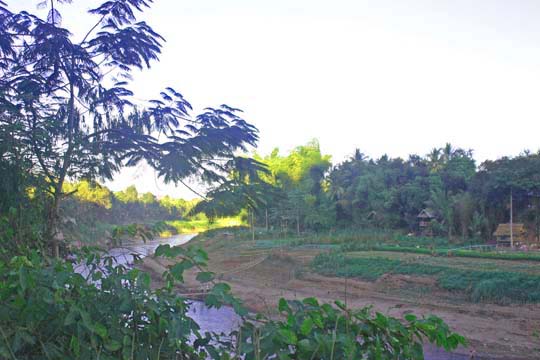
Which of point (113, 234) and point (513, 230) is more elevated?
point (113, 234)

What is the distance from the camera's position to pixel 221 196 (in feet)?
10.5

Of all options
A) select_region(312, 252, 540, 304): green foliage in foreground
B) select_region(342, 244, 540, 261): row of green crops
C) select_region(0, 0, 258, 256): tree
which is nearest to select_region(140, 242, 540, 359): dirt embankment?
select_region(312, 252, 540, 304): green foliage in foreground

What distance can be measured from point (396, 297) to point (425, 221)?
17.5 m

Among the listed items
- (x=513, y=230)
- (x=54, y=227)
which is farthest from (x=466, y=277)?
(x=54, y=227)

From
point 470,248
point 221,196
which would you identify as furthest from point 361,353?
point 470,248

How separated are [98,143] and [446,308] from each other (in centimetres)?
1762

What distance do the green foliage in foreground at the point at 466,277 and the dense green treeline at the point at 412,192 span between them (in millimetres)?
4722

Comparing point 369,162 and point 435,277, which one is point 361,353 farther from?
point 369,162

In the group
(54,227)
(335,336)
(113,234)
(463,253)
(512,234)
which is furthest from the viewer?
(512,234)

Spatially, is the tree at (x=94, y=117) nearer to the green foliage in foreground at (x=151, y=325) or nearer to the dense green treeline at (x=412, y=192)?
the green foliage in foreground at (x=151, y=325)

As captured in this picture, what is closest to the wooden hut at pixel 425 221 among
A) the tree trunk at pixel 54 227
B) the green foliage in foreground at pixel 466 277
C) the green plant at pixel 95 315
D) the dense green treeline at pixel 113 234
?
the green foliage in foreground at pixel 466 277

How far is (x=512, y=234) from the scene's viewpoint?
2998cm

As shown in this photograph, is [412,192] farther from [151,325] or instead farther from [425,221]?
[151,325]

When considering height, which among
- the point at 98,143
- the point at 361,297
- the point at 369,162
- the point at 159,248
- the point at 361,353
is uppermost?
the point at 369,162
